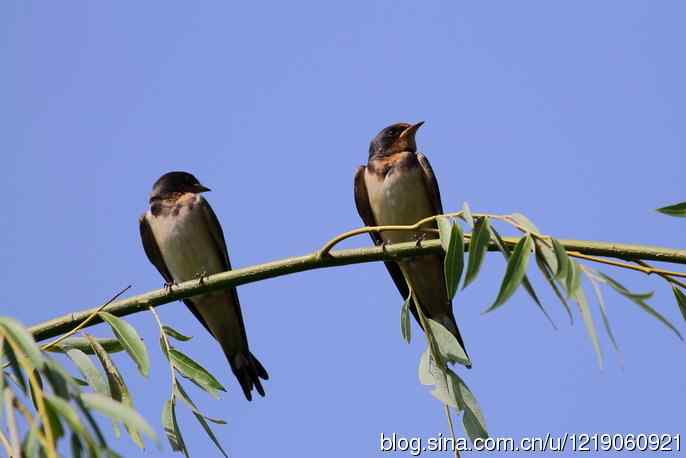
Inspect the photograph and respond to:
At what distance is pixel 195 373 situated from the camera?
13.4 ft

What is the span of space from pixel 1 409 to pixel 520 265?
1.47 metres

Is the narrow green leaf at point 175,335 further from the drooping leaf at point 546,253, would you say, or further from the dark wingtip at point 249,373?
the dark wingtip at point 249,373

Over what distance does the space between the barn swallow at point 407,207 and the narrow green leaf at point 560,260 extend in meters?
4.24

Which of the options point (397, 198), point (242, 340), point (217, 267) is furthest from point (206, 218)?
point (397, 198)

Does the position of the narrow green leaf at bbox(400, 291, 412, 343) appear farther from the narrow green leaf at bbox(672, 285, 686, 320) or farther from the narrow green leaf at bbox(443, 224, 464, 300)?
the narrow green leaf at bbox(672, 285, 686, 320)

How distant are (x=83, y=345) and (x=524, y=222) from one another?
176 centimetres

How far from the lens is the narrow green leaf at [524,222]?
10.5 ft

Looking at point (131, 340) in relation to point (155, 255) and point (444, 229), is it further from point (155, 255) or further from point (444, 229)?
point (155, 255)

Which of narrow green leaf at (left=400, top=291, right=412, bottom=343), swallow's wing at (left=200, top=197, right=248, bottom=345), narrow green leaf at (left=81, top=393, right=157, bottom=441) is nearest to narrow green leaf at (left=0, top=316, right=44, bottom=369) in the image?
narrow green leaf at (left=81, top=393, right=157, bottom=441)

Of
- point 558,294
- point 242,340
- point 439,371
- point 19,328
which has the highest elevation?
point 19,328

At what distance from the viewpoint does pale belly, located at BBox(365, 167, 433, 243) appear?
7453mm

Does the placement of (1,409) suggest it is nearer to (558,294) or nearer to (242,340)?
(558,294)

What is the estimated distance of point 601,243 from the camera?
128 inches

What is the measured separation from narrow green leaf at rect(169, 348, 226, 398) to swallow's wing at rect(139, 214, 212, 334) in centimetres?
386
